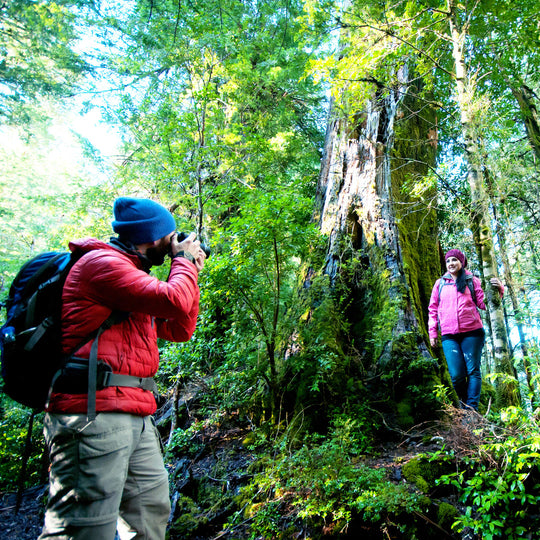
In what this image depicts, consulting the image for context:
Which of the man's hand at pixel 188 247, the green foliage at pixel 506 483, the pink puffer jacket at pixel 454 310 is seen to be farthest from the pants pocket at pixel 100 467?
the pink puffer jacket at pixel 454 310

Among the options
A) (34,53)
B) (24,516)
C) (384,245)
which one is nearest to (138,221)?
(384,245)

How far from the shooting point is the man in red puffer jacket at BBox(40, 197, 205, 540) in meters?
1.62

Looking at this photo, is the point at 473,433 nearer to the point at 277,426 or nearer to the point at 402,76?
the point at 277,426

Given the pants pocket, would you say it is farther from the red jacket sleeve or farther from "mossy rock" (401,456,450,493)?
"mossy rock" (401,456,450,493)

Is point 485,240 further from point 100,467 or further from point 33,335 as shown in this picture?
point 33,335

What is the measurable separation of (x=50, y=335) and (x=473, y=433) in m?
3.00

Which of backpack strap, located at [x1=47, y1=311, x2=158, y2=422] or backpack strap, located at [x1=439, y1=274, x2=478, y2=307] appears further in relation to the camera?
backpack strap, located at [x1=439, y1=274, x2=478, y2=307]

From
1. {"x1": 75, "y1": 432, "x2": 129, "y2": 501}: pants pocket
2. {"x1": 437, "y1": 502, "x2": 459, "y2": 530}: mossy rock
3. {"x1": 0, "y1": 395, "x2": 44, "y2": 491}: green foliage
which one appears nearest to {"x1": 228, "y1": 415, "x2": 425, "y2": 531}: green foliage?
{"x1": 437, "y1": 502, "x2": 459, "y2": 530}: mossy rock

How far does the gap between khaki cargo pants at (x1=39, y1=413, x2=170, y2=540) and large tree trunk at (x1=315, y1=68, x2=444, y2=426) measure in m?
3.14

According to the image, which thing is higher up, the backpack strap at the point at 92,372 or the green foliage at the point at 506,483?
the backpack strap at the point at 92,372

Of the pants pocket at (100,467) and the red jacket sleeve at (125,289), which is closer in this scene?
the pants pocket at (100,467)

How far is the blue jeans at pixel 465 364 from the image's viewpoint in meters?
4.09

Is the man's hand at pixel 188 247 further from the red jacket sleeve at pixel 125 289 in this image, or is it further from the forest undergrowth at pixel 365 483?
the forest undergrowth at pixel 365 483

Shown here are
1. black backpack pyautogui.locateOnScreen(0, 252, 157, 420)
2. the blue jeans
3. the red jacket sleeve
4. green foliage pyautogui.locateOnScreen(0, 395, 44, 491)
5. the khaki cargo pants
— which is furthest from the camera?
green foliage pyautogui.locateOnScreen(0, 395, 44, 491)
